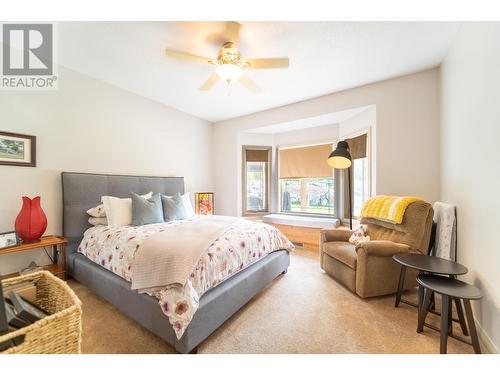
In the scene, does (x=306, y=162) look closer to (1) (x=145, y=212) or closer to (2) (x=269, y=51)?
(2) (x=269, y=51)

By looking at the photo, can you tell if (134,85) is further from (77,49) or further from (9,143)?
(9,143)

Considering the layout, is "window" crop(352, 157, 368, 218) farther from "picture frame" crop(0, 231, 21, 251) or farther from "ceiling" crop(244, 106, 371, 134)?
"picture frame" crop(0, 231, 21, 251)

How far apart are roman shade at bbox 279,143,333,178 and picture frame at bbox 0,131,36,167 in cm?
396

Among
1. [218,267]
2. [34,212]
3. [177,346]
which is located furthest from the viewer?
[34,212]

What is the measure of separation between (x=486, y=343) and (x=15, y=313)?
2.76 m

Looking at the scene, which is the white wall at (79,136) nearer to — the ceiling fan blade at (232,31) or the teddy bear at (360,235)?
the ceiling fan blade at (232,31)

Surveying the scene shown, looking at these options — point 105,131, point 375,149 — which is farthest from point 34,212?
point 375,149

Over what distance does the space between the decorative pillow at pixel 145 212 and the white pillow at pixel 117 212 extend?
0.09 meters

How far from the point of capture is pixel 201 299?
5.16 ft

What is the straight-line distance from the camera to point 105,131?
3025 mm

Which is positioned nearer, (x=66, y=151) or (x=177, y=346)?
(x=177, y=346)

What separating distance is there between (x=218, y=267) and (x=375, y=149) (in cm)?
276

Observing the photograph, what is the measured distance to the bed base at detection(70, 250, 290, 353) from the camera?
4.86ft

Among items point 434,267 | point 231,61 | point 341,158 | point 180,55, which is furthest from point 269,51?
point 434,267
